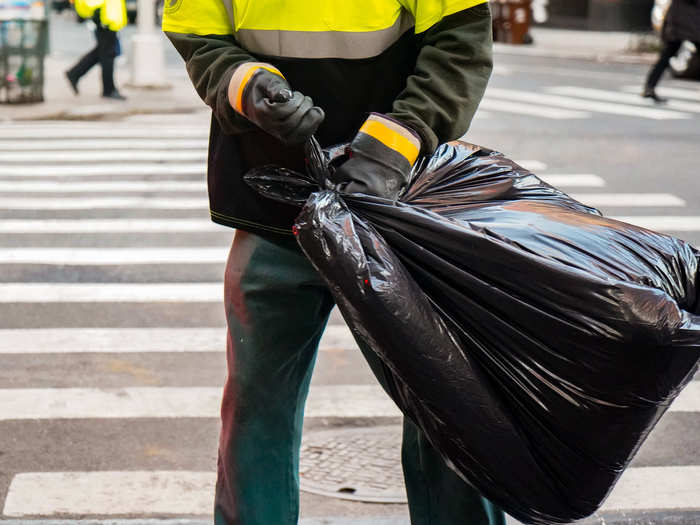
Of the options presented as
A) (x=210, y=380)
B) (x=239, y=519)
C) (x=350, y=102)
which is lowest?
(x=210, y=380)

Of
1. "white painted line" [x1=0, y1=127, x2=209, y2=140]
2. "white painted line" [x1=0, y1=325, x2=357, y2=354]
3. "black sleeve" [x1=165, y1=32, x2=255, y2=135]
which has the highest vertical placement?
"black sleeve" [x1=165, y1=32, x2=255, y2=135]

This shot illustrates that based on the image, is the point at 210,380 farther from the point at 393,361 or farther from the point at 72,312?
the point at 393,361

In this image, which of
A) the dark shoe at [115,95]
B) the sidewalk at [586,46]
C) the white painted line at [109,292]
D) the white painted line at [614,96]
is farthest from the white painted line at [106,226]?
the sidewalk at [586,46]

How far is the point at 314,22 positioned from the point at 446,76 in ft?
0.93

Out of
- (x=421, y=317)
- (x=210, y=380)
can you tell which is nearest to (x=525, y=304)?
(x=421, y=317)

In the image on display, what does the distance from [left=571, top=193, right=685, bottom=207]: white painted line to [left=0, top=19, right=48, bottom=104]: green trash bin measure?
26.2ft

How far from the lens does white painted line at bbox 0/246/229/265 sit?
688 cm

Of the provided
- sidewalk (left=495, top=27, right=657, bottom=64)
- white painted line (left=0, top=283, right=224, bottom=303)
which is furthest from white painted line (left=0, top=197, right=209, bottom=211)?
sidewalk (left=495, top=27, right=657, bottom=64)

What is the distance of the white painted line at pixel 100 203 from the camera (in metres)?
8.46

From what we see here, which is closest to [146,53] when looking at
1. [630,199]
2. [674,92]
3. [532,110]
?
[532,110]

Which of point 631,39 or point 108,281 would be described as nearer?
point 108,281

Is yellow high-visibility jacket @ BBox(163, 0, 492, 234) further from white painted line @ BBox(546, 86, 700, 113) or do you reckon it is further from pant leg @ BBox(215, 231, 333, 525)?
white painted line @ BBox(546, 86, 700, 113)

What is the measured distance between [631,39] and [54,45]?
12489 millimetres

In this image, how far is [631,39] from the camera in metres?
24.8
